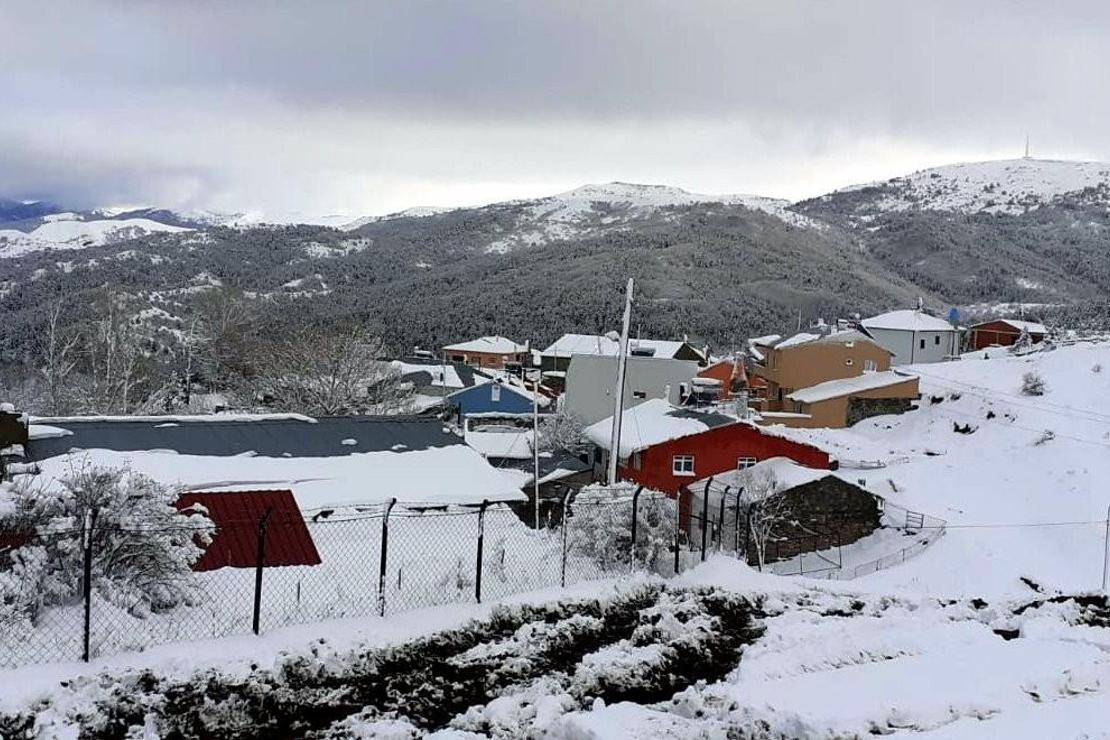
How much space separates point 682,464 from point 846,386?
59.4ft

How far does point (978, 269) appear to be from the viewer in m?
164

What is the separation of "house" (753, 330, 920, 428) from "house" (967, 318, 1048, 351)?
22.9m

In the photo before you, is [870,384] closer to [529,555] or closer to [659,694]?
[529,555]

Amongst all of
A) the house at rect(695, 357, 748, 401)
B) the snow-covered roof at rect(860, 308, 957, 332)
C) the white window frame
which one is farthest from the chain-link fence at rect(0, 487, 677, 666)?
the snow-covered roof at rect(860, 308, 957, 332)

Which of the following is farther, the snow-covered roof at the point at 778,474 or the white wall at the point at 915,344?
the white wall at the point at 915,344

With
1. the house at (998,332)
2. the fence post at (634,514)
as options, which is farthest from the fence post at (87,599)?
the house at (998,332)

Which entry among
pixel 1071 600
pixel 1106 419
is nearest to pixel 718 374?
pixel 1106 419

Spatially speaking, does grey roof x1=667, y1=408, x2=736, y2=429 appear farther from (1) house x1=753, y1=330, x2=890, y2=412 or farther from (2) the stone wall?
(1) house x1=753, y1=330, x2=890, y2=412

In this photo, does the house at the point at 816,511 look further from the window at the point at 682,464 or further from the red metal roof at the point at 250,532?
the red metal roof at the point at 250,532

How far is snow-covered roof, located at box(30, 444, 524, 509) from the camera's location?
16.6 meters

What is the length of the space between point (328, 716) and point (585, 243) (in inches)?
7005

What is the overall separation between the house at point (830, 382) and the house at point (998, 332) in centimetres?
2292

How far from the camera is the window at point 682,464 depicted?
31.0 metres

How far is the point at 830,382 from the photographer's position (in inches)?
1875
